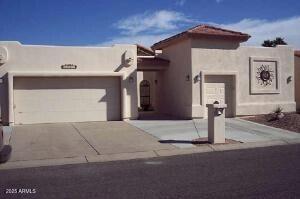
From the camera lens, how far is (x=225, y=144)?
42.9ft

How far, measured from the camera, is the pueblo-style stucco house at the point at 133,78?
18141 mm

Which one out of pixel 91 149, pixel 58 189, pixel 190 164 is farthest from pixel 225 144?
pixel 58 189

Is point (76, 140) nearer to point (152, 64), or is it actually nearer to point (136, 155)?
point (136, 155)

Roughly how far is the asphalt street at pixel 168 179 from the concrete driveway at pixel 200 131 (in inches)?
120

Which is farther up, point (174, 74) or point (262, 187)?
point (174, 74)

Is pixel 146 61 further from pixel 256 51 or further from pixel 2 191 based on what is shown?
pixel 2 191

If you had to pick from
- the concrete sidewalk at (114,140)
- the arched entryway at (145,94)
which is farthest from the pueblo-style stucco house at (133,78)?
the arched entryway at (145,94)

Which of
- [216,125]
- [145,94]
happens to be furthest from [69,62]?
[145,94]

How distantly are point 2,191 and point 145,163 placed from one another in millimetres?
3868

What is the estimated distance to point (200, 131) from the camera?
15.8 m

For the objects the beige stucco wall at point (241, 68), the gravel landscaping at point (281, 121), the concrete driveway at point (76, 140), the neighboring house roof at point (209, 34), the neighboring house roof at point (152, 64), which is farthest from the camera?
the neighboring house roof at point (152, 64)

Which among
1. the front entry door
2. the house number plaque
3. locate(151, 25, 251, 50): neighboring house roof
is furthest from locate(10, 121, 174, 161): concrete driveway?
locate(151, 25, 251, 50): neighboring house roof

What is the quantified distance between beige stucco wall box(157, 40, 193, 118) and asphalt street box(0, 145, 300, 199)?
914 cm

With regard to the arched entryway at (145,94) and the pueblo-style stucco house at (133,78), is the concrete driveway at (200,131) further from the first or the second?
the arched entryway at (145,94)
